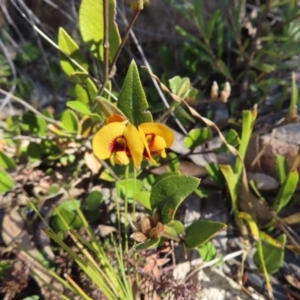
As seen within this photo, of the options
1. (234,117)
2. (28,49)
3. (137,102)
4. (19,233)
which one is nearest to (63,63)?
(137,102)

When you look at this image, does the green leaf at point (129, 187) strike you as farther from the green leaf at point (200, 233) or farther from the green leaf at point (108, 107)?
the green leaf at point (108, 107)

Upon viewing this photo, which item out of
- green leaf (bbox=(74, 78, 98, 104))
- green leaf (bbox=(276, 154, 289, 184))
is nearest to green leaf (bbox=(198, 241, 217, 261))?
green leaf (bbox=(276, 154, 289, 184))


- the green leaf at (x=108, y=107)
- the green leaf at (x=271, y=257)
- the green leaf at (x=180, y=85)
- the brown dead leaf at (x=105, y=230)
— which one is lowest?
the green leaf at (x=271, y=257)

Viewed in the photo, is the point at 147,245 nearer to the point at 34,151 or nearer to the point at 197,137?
the point at 197,137

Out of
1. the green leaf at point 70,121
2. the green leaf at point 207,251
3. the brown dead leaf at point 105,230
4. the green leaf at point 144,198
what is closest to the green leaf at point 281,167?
the green leaf at point 207,251

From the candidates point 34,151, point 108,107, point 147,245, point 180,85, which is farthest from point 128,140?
point 34,151

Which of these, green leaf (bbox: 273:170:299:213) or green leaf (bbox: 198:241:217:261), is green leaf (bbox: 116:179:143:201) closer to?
green leaf (bbox: 198:241:217:261)
